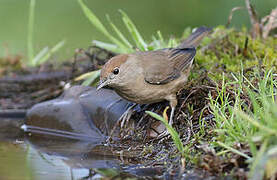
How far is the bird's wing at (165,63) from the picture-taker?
5242 millimetres

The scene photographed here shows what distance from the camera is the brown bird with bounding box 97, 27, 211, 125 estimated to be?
16.4 feet

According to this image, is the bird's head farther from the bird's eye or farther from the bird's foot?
the bird's foot

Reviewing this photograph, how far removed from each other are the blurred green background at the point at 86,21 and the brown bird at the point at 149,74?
443cm

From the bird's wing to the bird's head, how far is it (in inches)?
14.6

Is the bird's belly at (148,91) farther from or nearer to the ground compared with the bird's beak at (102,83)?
nearer to the ground

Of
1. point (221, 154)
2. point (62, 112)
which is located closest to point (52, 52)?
point (62, 112)

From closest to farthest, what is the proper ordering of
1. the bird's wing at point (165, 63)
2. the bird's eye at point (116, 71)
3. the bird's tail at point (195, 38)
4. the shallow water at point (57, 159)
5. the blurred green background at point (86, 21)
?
the shallow water at point (57, 159) < the bird's eye at point (116, 71) < the bird's wing at point (165, 63) < the bird's tail at point (195, 38) < the blurred green background at point (86, 21)

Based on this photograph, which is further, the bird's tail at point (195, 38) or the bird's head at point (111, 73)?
the bird's tail at point (195, 38)

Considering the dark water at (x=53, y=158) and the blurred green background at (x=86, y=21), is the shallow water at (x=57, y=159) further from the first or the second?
the blurred green background at (x=86, y=21)

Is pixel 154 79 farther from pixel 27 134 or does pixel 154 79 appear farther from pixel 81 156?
pixel 27 134

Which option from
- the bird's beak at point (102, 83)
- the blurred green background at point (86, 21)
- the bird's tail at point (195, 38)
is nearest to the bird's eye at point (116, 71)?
the bird's beak at point (102, 83)

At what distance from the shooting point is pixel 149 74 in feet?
17.3

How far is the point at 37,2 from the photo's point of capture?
11797 millimetres

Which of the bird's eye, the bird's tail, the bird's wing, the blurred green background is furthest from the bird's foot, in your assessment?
the blurred green background
